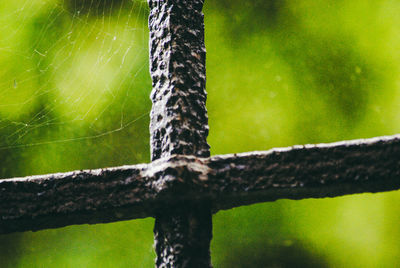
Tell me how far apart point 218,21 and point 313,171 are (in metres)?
0.68

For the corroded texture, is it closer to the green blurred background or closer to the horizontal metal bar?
the horizontal metal bar

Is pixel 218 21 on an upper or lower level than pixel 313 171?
upper

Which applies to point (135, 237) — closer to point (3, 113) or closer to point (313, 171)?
point (3, 113)

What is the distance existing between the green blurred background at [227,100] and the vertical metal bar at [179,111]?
18.9 inches

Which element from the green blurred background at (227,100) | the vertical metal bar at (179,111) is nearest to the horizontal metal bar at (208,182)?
the vertical metal bar at (179,111)

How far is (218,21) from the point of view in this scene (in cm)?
91

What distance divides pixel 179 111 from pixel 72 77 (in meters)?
0.63

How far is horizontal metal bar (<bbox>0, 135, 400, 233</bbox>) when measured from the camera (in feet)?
1.05

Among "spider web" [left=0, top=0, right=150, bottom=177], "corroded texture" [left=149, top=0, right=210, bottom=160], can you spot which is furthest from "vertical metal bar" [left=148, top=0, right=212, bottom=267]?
"spider web" [left=0, top=0, right=150, bottom=177]

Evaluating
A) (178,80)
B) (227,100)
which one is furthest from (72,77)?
(178,80)

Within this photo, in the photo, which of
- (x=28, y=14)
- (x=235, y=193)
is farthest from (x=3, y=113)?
(x=235, y=193)

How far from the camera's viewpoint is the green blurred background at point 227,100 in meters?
0.81

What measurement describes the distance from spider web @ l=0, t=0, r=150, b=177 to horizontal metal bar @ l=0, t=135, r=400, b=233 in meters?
0.48

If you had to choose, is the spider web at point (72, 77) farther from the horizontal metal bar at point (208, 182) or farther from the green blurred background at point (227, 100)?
the horizontal metal bar at point (208, 182)
